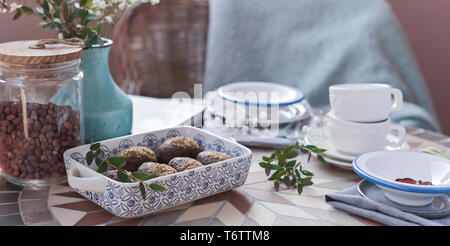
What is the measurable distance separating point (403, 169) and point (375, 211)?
0.46ft

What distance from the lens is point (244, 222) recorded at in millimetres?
760

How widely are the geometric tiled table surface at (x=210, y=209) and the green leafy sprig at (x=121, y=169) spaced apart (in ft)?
0.22

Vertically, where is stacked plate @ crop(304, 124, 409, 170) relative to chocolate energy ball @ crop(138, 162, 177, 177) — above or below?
below

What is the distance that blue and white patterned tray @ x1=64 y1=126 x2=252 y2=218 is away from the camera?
2.35ft

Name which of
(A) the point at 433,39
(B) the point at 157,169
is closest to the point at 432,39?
(A) the point at 433,39

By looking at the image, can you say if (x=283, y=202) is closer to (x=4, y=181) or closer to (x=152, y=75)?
(x=4, y=181)

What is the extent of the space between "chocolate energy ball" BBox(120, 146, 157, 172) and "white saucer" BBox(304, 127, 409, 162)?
37cm

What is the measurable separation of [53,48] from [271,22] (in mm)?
1373

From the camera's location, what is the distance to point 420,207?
31.3 inches

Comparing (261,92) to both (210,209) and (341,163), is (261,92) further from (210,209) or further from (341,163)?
(210,209)

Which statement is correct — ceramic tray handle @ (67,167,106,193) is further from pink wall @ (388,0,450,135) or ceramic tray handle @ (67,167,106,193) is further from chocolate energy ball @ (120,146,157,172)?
pink wall @ (388,0,450,135)

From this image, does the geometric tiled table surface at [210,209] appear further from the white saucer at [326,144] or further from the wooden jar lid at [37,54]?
the wooden jar lid at [37,54]

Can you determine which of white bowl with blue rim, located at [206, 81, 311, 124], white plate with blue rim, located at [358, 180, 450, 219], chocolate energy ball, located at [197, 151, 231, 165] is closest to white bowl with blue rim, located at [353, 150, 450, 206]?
white plate with blue rim, located at [358, 180, 450, 219]

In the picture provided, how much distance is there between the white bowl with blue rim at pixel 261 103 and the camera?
120 centimetres
